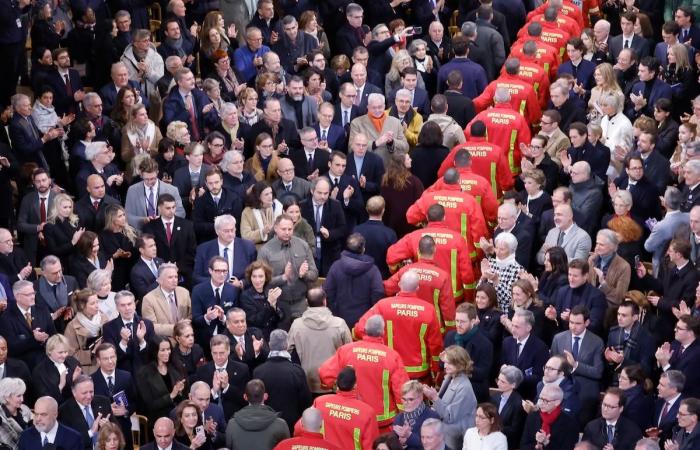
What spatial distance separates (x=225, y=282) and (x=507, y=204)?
9.07 ft

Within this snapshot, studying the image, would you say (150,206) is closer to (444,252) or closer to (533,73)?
(444,252)

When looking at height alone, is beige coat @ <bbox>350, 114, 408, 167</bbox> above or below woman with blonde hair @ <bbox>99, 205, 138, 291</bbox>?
above

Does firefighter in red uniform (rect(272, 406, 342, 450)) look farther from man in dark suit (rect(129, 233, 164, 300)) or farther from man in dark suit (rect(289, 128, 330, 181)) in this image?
man in dark suit (rect(289, 128, 330, 181))

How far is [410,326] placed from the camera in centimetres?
1448

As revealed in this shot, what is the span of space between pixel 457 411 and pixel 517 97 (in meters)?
5.58

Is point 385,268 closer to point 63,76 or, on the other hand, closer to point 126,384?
point 126,384

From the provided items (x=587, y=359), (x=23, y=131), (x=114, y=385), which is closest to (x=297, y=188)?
(x=23, y=131)

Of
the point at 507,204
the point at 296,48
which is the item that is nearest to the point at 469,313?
the point at 507,204

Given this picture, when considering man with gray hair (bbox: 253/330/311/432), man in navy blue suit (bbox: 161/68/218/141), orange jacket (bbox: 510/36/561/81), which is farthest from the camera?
orange jacket (bbox: 510/36/561/81)

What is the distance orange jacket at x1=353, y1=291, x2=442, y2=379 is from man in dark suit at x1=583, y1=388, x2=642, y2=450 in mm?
1699

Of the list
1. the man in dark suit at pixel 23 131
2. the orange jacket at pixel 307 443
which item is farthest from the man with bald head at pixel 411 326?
the man in dark suit at pixel 23 131

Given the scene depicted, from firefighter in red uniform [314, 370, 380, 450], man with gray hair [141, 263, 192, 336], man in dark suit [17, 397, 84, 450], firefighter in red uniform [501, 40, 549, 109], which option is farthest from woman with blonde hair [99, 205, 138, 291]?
firefighter in red uniform [501, 40, 549, 109]

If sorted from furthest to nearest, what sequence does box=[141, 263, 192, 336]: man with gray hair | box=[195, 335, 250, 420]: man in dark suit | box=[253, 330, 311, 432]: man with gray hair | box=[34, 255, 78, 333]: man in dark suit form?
box=[34, 255, 78, 333]: man in dark suit < box=[141, 263, 192, 336]: man with gray hair < box=[195, 335, 250, 420]: man in dark suit < box=[253, 330, 311, 432]: man with gray hair

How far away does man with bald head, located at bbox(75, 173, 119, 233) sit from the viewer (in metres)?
16.2
